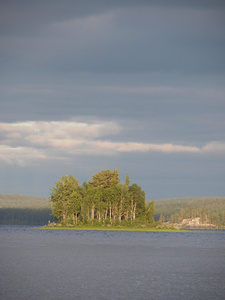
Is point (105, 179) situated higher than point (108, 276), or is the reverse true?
point (105, 179)

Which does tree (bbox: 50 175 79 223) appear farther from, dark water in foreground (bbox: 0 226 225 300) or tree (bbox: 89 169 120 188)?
dark water in foreground (bbox: 0 226 225 300)

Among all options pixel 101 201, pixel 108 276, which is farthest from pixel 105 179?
pixel 108 276

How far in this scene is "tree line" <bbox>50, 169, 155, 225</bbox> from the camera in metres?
178

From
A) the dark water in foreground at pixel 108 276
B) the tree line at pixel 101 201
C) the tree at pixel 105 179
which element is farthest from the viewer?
the tree at pixel 105 179

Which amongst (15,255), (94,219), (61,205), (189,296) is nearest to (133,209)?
(94,219)

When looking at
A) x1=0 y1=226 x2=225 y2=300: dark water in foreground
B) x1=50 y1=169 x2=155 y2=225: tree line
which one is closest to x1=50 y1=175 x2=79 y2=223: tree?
x1=50 y1=169 x2=155 y2=225: tree line

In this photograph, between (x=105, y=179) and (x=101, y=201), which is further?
(x=105, y=179)

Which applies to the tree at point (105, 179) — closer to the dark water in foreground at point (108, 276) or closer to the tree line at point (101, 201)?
the tree line at point (101, 201)

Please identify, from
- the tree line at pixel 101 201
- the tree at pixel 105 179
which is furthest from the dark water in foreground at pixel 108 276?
the tree at pixel 105 179

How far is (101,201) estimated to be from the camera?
179 meters

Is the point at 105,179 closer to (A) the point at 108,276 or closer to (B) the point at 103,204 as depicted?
(B) the point at 103,204

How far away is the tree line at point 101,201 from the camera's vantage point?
7028 inches

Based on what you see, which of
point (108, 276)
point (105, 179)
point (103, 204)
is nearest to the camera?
point (108, 276)

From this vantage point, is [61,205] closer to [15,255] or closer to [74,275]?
[15,255]
